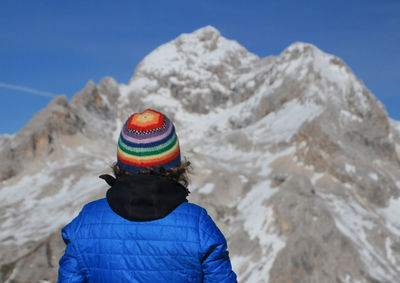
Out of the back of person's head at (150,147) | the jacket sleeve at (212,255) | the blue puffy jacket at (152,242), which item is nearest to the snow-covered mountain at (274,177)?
the back of person's head at (150,147)

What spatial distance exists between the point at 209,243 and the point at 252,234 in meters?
12.3

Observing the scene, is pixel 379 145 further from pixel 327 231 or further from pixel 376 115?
pixel 327 231

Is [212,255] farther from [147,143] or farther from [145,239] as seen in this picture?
[147,143]

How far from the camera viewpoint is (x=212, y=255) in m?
2.08

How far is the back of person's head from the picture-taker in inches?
91.5

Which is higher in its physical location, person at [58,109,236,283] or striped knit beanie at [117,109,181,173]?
striped knit beanie at [117,109,181,173]

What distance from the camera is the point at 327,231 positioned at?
13.1 m

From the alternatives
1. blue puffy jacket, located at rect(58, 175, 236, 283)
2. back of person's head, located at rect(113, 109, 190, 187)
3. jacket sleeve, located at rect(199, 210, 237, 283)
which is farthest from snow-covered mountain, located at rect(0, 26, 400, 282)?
jacket sleeve, located at rect(199, 210, 237, 283)

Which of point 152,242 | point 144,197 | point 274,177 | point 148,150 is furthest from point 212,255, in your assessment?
point 274,177

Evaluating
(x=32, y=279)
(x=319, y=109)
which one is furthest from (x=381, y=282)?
(x=319, y=109)

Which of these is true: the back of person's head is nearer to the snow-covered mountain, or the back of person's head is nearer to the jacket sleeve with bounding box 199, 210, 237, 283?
the jacket sleeve with bounding box 199, 210, 237, 283

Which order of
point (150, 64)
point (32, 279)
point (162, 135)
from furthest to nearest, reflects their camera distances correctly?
point (150, 64)
point (32, 279)
point (162, 135)

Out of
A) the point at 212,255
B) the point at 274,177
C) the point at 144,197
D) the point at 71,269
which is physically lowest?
the point at 212,255

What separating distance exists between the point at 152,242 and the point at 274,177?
1544cm
